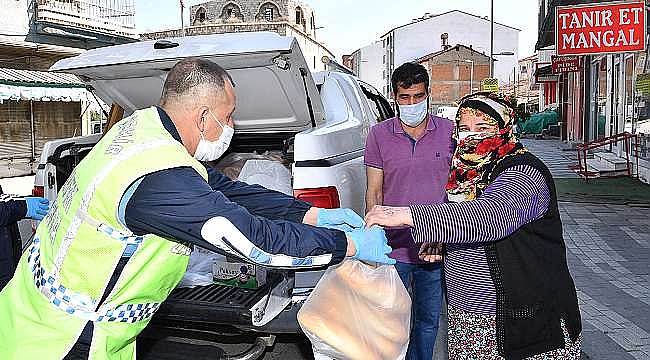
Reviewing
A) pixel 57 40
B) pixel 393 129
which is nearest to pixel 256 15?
pixel 57 40

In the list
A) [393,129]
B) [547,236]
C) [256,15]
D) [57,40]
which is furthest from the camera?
[256,15]

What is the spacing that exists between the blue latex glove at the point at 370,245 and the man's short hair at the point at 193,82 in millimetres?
713

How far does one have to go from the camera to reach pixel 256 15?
283 ft

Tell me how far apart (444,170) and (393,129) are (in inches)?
16.2

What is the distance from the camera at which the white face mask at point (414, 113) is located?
14.2ft

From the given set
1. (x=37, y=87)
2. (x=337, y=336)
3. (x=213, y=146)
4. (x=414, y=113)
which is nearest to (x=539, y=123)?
(x=37, y=87)

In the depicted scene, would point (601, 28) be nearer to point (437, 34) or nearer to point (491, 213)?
point (491, 213)

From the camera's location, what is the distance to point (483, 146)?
9.64ft

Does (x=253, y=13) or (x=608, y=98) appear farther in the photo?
(x=253, y=13)

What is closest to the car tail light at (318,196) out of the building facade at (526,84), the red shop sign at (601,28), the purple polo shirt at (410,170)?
the purple polo shirt at (410,170)

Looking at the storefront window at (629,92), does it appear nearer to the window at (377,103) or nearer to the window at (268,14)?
the window at (377,103)

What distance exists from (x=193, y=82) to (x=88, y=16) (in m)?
26.7

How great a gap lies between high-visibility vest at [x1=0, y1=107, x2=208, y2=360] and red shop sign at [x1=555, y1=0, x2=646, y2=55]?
12.2m

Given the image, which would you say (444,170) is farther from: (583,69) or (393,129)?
(583,69)
